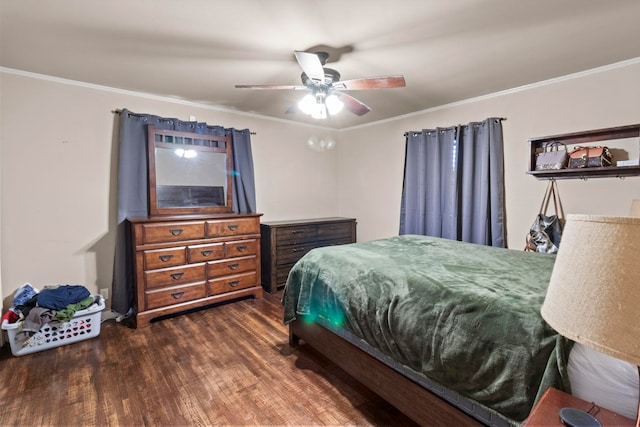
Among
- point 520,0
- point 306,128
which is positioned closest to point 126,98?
point 306,128

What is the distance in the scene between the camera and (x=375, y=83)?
7.16ft

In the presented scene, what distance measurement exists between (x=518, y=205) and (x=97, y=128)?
4351mm

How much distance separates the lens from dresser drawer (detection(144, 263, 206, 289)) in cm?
304

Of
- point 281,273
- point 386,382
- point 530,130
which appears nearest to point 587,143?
point 530,130

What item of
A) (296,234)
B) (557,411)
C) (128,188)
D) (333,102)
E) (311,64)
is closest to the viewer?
(557,411)

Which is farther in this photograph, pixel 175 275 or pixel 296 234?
pixel 296 234

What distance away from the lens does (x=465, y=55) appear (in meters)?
2.41

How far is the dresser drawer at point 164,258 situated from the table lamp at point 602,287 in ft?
10.4

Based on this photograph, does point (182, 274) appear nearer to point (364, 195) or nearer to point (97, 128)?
point (97, 128)

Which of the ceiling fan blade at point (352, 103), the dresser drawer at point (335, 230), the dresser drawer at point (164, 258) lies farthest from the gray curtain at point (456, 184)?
the dresser drawer at point (164, 258)

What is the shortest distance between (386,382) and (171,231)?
2.42m

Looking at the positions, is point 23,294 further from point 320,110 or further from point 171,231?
point 320,110

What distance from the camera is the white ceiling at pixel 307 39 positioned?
5.90ft

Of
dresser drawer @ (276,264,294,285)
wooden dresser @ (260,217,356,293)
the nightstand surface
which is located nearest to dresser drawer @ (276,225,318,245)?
wooden dresser @ (260,217,356,293)
